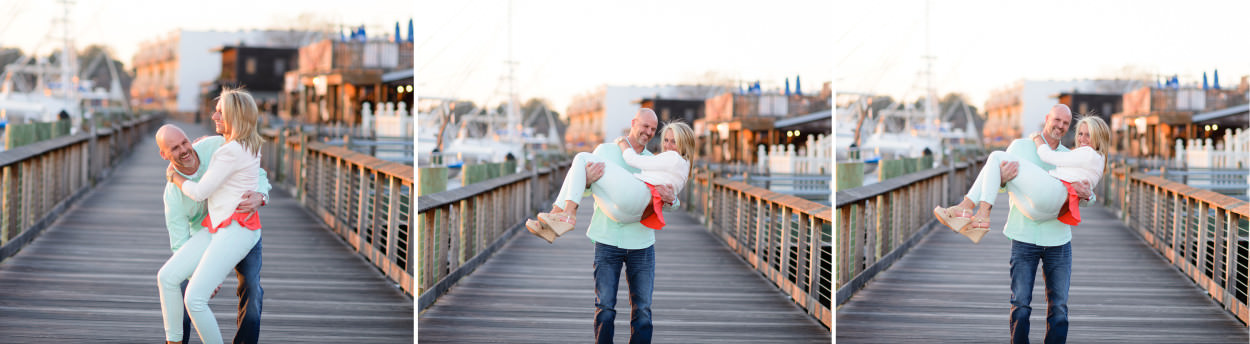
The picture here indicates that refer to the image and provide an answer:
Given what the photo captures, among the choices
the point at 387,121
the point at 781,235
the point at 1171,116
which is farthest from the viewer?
the point at 387,121

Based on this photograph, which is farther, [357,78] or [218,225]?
[357,78]

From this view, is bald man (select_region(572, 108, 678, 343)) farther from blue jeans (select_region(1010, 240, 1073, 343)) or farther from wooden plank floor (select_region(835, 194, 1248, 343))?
wooden plank floor (select_region(835, 194, 1248, 343))

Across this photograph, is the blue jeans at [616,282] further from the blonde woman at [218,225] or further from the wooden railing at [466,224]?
the blonde woman at [218,225]

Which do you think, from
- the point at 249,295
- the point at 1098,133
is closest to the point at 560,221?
the point at 249,295

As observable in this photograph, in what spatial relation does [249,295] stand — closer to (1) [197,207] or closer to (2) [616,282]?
(1) [197,207]

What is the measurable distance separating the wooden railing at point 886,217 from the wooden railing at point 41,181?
4.22m

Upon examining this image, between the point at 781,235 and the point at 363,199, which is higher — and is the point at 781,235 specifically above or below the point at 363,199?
below

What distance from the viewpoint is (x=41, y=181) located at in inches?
307

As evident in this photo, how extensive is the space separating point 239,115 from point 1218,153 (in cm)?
746

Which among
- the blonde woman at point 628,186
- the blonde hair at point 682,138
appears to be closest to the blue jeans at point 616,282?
the blonde woman at point 628,186

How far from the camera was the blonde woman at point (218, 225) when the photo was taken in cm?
324

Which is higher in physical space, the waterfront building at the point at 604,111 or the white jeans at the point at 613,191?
the waterfront building at the point at 604,111

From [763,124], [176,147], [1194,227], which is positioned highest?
[763,124]

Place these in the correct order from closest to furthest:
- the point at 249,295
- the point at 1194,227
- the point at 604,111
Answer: the point at 249,295, the point at 604,111, the point at 1194,227
